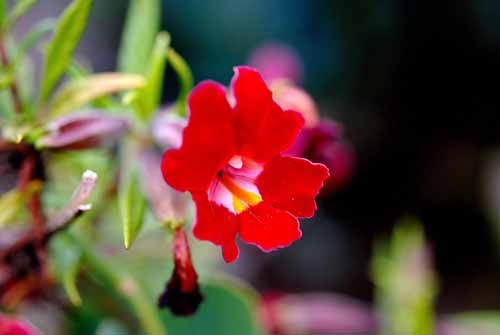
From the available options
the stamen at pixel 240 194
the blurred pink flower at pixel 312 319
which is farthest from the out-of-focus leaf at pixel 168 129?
the blurred pink flower at pixel 312 319

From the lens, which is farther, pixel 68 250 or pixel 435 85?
pixel 435 85

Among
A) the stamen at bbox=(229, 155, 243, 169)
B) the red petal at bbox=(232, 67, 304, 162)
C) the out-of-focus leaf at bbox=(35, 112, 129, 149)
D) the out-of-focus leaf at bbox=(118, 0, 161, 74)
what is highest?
the out-of-focus leaf at bbox=(118, 0, 161, 74)

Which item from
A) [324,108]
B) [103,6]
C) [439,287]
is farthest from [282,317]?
[103,6]

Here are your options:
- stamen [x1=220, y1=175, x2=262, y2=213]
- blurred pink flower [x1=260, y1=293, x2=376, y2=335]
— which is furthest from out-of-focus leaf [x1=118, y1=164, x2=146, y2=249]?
blurred pink flower [x1=260, y1=293, x2=376, y2=335]

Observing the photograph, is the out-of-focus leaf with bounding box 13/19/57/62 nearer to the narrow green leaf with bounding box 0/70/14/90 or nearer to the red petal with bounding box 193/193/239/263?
the narrow green leaf with bounding box 0/70/14/90

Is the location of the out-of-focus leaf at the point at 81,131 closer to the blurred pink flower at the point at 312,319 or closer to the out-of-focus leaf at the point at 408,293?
the blurred pink flower at the point at 312,319

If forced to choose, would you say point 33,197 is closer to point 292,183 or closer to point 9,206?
point 9,206

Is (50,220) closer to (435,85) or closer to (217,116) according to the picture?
(217,116)
